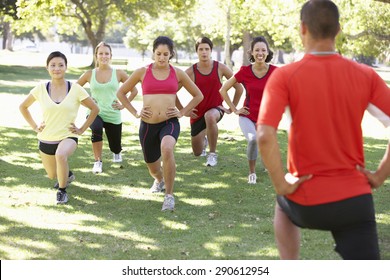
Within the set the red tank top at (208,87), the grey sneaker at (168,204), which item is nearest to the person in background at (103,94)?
the red tank top at (208,87)

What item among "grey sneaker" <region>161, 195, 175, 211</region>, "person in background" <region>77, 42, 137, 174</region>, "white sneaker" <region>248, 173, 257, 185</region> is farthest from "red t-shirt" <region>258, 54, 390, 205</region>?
"person in background" <region>77, 42, 137, 174</region>

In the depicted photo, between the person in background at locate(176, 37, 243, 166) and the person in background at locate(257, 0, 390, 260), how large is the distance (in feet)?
24.8

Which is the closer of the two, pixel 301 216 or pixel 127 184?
pixel 301 216

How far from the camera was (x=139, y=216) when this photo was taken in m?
8.29

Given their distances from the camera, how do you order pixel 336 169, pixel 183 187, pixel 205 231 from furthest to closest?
pixel 183 187
pixel 205 231
pixel 336 169

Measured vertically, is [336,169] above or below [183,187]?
above

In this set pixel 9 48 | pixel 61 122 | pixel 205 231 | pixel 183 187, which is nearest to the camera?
pixel 205 231

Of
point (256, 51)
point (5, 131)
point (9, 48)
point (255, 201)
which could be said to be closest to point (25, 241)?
point (255, 201)

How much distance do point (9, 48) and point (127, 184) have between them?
3666 inches

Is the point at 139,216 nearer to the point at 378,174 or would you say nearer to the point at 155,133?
the point at 155,133

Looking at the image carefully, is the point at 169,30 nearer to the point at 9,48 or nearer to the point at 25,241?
the point at 9,48

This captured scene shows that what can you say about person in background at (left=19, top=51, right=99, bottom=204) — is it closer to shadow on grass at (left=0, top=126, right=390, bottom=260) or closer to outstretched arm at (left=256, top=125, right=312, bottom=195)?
shadow on grass at (left=0, top=126, right=390, bottom=260)

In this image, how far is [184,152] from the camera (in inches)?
540

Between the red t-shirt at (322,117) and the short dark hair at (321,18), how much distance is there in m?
0.13
